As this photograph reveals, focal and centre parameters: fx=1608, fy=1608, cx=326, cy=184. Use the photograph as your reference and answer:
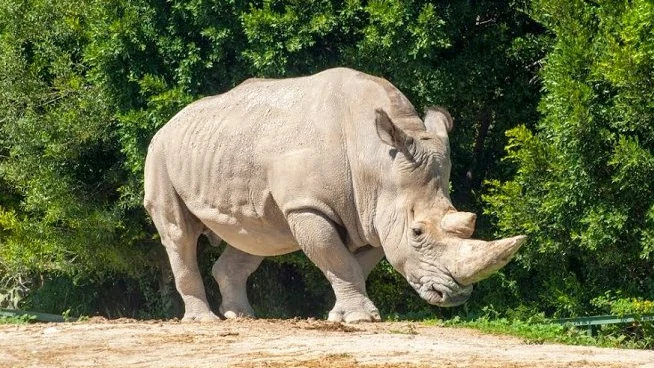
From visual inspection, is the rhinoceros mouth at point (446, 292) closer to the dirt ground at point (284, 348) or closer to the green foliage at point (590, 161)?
the dirt ground at point (284, 348)

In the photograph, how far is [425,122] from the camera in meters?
14.0

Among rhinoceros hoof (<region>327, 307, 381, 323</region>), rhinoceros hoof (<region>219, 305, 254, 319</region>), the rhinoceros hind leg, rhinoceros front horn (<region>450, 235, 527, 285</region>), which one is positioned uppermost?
rhinoceros front horn (<region>450, 235, 527, 285</region>)

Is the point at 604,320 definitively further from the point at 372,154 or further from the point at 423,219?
the point at 372,154

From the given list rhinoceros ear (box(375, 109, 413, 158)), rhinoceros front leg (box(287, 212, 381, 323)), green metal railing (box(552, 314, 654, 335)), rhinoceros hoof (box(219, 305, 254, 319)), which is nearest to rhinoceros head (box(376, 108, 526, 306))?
rhinoceros ear (box(375, 109, 413, 158))

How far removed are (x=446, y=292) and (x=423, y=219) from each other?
0.64 metres

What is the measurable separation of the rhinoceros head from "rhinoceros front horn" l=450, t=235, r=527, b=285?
0.06 feet

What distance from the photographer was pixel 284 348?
1137 cm

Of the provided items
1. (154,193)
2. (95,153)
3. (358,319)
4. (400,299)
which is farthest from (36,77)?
(358,319)

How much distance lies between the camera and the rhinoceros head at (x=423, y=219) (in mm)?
13047

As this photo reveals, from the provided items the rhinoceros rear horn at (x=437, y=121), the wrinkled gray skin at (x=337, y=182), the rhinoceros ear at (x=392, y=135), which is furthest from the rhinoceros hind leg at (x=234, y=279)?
the rhinoceros ear at (x=392, y=135)

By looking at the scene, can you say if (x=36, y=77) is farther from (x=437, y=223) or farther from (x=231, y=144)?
(x=437, y=223)

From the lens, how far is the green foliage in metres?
13.9

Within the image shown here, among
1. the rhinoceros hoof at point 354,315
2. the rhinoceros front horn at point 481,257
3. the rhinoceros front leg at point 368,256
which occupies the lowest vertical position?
the rhinoceros hoof at point 354,315

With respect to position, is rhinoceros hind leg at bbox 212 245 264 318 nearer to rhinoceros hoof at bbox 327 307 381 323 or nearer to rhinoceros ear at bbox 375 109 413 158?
rhinoceros hoof at bbox 327 307 381 323
